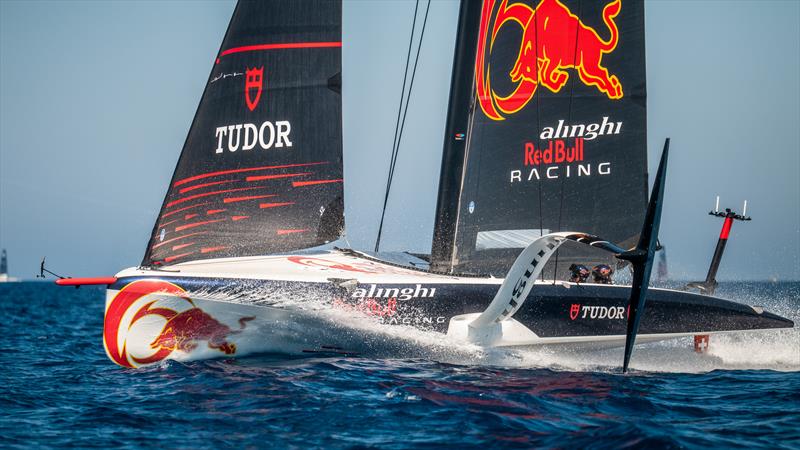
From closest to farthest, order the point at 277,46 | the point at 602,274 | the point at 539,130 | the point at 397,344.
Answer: the point at 397,344
the point at 277,46
the point at 602,274
the point at 539,130

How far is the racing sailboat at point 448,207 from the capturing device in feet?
31.1

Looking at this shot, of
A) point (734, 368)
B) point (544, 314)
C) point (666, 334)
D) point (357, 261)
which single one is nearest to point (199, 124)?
point (357, 261)

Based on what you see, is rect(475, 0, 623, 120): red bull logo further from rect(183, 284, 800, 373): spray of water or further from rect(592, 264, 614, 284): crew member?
rect(183, 284, 800, 373): spray of water

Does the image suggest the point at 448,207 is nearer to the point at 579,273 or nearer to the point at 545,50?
the point at 579,273

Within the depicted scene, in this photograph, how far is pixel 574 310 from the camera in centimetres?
1008

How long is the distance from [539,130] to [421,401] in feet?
16.4

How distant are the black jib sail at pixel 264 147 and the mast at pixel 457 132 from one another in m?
1.37

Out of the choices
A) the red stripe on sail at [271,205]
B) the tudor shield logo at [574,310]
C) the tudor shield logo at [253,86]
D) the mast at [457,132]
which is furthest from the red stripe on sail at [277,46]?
the tudor shield logo at [574,310]

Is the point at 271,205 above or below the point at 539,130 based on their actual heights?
below

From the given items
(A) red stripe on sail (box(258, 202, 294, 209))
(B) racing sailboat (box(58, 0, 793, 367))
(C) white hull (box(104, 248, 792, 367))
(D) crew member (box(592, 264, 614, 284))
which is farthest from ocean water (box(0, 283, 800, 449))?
(A) red stripe on sail (box(258, 202, 294, 209))

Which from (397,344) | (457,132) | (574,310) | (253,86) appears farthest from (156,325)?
(574,310)

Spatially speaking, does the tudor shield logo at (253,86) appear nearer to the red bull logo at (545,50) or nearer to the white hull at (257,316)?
the white hull at (257,316)

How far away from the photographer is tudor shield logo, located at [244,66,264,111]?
404 inches

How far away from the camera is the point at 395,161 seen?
1164 centimetres
